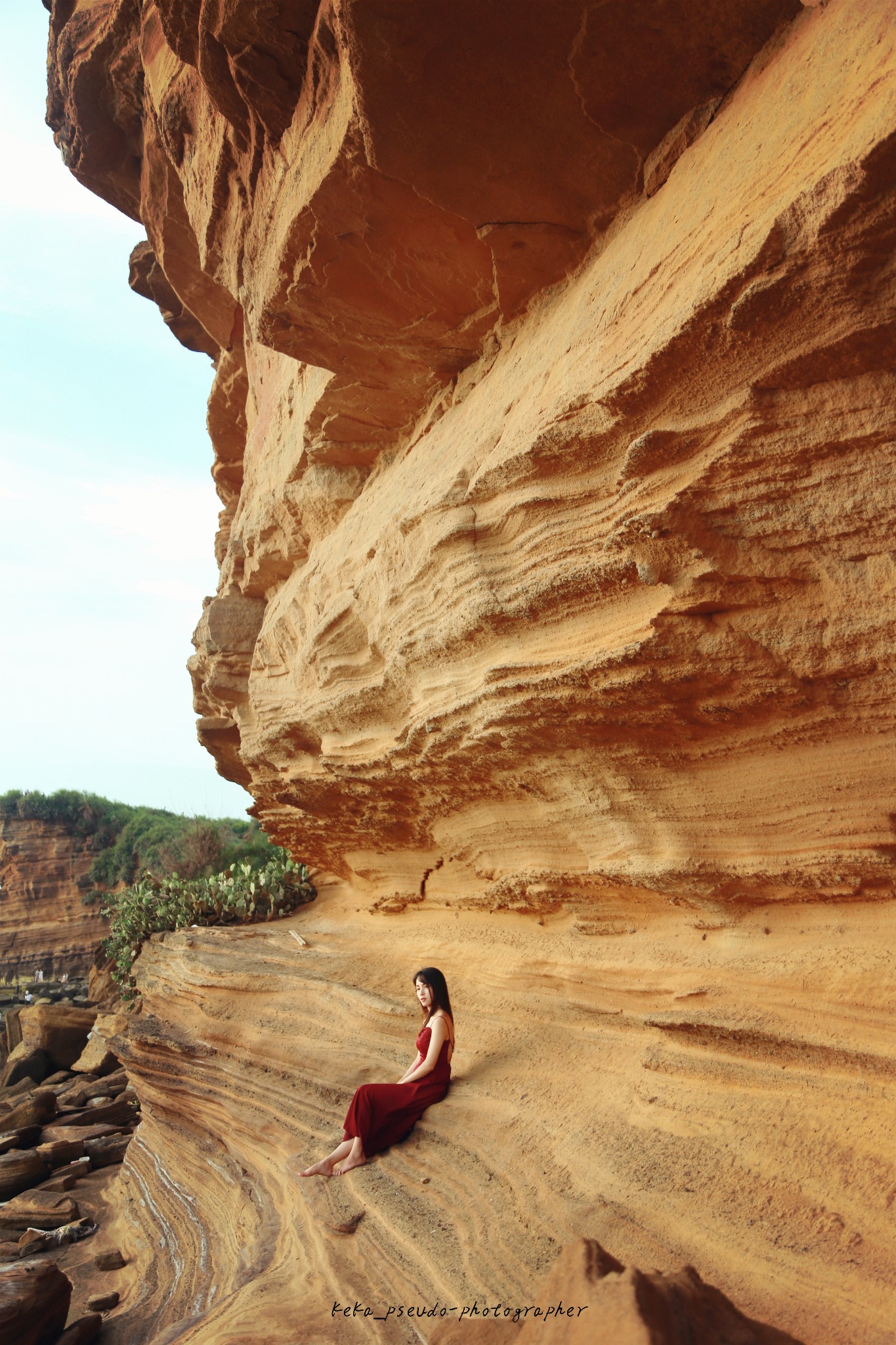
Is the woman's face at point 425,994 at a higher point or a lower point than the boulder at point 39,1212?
higher

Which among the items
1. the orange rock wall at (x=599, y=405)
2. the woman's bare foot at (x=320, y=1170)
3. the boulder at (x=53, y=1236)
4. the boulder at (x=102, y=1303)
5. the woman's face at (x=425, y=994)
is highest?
the orange rock wall at (x=599, y=405)

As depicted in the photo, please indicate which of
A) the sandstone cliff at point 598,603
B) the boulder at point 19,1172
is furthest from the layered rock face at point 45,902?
the sandstone cliff at point 598,603

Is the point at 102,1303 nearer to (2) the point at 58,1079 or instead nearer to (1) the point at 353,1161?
(1) the point at 353,1161

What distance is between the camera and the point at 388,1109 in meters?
4.25

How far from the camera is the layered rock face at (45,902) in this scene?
20125mm

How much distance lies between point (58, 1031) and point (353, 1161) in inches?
383

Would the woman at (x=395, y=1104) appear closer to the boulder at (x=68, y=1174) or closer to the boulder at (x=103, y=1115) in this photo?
the boulder at (x=68, y=1174)

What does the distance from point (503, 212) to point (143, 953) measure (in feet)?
27.5

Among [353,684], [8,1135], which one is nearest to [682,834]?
[353,684]

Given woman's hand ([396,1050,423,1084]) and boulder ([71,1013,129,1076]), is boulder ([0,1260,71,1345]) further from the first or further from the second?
boulder ([71,1013,129,1076])

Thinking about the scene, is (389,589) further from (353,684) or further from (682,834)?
(682,834)

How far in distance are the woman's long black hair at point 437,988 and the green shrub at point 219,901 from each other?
15.5 ft

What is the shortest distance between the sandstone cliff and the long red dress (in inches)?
6.8

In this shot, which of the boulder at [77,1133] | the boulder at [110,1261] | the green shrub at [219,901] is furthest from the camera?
the green shrub at [219,901]
